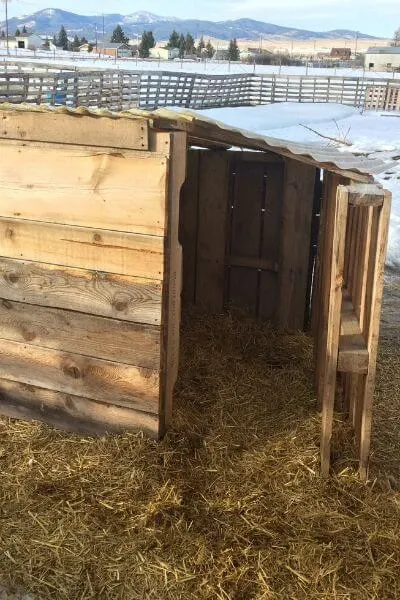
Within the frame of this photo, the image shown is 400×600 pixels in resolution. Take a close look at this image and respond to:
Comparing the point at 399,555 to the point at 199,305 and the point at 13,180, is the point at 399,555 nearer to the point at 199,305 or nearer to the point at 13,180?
the point at 13,180

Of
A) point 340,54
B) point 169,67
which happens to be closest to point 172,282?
point 169,67

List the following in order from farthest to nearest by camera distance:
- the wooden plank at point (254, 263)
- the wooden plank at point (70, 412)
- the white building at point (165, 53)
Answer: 1. the white building at point (165, 53)
2. the wooden plank at point (254, 263)
3. the wooden plank at point (70, 412)

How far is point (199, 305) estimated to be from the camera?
6.88 m

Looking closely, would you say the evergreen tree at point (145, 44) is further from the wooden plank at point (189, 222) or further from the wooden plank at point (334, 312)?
the wooden plank at point (334, 312)

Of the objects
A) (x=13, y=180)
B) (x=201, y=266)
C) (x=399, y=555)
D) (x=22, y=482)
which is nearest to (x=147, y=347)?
(x=22, y=482)

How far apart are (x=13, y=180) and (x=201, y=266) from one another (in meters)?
2.86

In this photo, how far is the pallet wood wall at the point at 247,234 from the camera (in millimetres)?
6375

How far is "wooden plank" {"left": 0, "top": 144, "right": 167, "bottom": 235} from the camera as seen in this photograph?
3879mm

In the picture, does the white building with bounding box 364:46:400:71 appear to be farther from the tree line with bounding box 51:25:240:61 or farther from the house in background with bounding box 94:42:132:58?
the house in background with bounding box 94:42:132:58

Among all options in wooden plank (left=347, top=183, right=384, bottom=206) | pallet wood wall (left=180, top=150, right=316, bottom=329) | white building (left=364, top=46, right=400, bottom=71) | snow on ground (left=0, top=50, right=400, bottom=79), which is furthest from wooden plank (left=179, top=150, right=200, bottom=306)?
white building (left=364, top=46, right=400, bottom=71)

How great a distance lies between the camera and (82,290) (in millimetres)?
4211

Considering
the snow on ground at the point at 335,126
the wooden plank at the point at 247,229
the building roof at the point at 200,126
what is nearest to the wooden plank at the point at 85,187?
the building roof at the point at 200,126

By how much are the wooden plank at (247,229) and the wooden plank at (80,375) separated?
2.77 m

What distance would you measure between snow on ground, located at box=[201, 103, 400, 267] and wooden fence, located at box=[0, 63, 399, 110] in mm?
3049
